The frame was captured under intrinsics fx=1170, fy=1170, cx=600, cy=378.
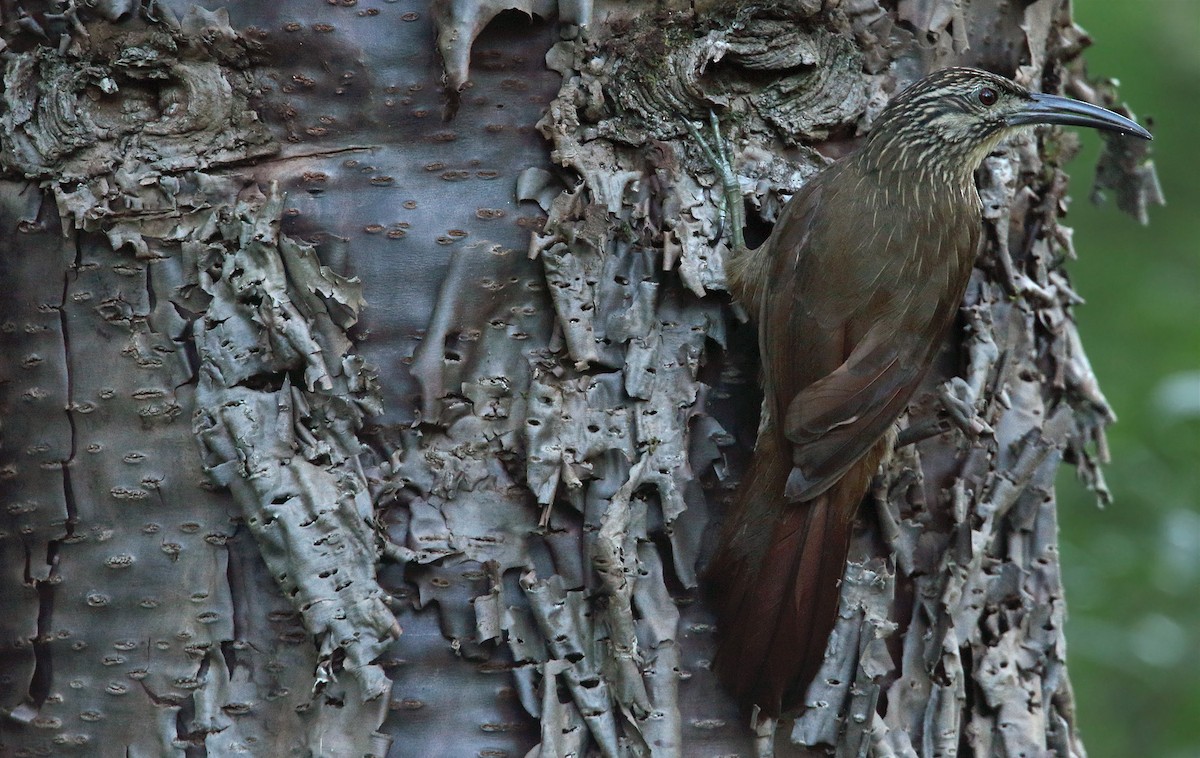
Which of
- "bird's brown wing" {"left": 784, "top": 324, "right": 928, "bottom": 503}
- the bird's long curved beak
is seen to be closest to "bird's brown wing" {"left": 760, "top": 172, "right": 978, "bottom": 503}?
"bird's brown wing" {"left": 784, "top": 324, "right": 928, "bottom": 503}

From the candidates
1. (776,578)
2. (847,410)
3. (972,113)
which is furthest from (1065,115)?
(776,578)

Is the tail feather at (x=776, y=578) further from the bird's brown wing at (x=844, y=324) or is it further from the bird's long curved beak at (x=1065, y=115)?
the bird's long curved beak at (x=1065, y=115)

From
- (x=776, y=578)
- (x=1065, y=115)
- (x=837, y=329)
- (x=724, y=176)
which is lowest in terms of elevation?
(x=776, y=578)

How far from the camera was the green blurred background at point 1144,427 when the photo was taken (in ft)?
11.3

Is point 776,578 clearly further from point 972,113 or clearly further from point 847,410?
point 972,113

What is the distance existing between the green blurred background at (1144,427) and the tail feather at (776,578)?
1319 millimetres

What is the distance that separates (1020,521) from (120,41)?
6.64ft

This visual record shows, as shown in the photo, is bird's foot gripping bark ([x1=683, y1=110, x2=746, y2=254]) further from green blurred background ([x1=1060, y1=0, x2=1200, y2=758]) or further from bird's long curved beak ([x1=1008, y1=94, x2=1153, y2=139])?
green blurred background ([x1=1060, y1=0, x2=1200, y2=758])

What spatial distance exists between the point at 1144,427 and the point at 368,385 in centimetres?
293

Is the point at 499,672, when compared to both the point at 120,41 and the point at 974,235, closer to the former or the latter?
the point at 120,41

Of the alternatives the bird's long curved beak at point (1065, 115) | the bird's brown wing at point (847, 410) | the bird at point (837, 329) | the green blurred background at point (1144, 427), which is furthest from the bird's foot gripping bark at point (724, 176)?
the green blurred background at point (1144, 427)

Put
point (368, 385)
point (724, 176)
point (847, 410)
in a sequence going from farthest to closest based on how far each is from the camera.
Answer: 1. point (847, 410)
2. point (724, 176)
3. point (368, 385)

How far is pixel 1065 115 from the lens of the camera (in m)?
2.67

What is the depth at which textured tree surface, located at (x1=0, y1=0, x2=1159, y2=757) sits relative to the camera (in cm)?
197
